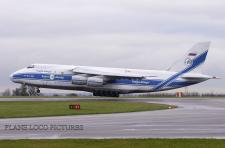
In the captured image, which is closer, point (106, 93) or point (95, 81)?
point (95, 81)

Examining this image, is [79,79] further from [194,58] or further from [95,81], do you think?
[194,58]

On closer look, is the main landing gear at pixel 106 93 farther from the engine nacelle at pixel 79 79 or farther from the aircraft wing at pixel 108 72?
the engine nacelle at pixel 79 79

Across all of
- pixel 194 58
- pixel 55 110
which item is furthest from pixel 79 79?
pixel 55 110

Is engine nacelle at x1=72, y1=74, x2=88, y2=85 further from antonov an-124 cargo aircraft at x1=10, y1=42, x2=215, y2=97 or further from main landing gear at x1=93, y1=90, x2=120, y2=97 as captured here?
main landing gear at x1=93, y1=90, x2=120, y2=97

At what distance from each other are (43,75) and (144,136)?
4530cm
